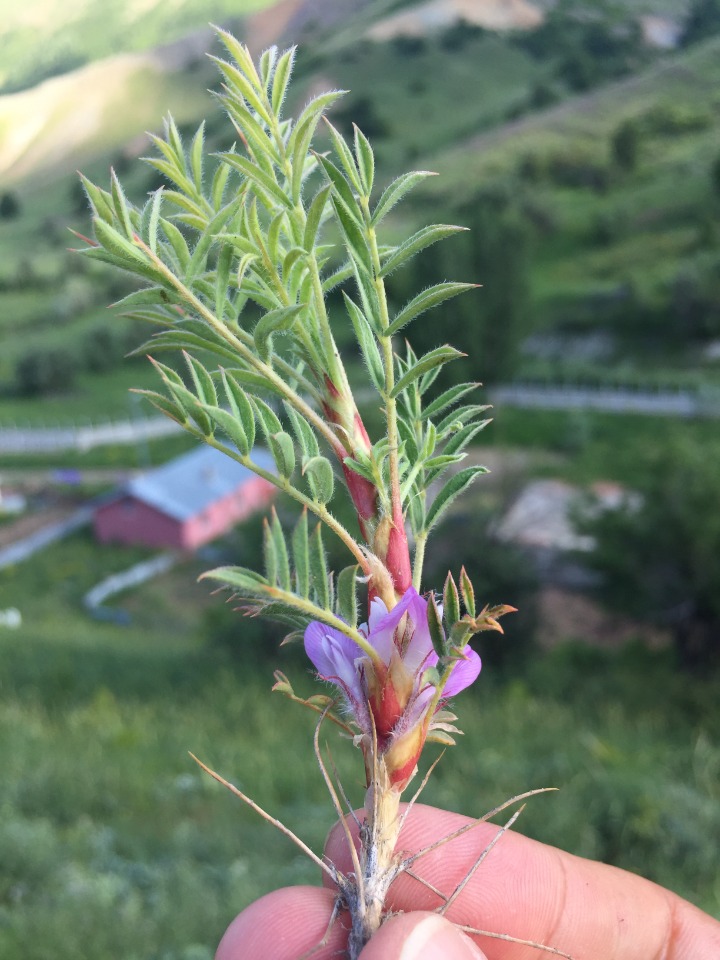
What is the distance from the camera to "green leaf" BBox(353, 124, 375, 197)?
1.08m

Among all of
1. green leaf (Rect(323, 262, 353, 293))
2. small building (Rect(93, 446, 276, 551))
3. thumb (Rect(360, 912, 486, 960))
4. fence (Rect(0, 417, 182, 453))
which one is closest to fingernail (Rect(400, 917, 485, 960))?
thumb (Rect(360, 912, 486, 960))

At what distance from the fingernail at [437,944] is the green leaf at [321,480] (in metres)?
0.80

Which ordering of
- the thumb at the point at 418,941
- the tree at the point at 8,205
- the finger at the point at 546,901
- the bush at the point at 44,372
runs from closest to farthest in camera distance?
1. the thumb at the point at 418,941
2. the finger at the point at 546,901
3. the tree at the point at 8,205
4. the bush at the point at 44,372

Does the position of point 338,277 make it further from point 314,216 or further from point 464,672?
point 464,672

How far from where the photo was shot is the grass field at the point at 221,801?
3.86m

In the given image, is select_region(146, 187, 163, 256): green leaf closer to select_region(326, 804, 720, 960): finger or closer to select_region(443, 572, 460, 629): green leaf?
select_region(443, 572, 460, 629): green leaf

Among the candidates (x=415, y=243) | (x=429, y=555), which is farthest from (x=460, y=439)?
(x=429, y=555)

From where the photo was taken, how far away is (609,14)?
51375 millimetres

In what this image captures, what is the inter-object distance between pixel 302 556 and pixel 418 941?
740 mm

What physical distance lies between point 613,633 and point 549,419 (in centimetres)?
1703

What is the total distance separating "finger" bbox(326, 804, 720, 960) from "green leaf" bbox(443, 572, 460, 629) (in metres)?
1.02

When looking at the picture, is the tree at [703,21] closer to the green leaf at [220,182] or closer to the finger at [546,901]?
the finger at [546,901]

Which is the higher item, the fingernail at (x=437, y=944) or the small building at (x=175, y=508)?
the fingernail at (x=437, y=944)

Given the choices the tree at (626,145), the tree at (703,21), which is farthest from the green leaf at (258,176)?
the tree at (703,21)
